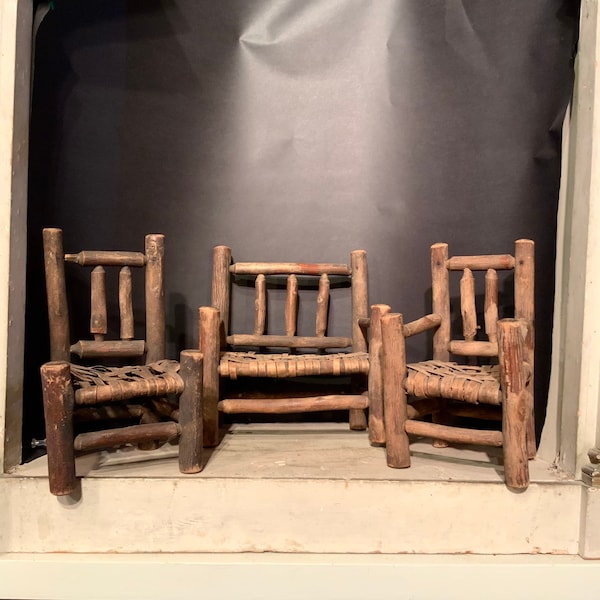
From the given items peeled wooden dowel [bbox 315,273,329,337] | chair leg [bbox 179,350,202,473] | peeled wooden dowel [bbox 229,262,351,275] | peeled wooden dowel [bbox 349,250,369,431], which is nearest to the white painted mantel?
chair leg [bbox 179,350,202,473]

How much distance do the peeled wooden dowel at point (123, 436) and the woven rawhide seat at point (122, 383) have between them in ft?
0.29

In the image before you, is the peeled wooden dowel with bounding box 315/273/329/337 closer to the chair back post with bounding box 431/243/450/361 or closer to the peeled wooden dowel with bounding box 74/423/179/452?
the chair back post with bounding box 431/243/450/361

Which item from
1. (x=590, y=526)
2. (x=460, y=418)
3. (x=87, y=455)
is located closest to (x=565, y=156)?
(x=460, y=418)

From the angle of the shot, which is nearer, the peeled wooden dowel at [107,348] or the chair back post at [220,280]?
the peeled wooden dowel at [107,348]

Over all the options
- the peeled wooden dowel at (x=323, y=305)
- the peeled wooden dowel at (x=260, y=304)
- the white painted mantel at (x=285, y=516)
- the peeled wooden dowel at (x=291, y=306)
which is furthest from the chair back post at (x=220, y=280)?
the white painted mantel at (x=285, y=516)

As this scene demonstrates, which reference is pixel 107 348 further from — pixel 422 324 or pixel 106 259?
pixel 422 324

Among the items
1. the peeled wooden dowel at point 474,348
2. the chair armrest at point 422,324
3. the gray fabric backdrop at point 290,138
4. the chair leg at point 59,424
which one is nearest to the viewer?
the chair leg at point 59,424

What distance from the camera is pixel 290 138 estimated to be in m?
2.14

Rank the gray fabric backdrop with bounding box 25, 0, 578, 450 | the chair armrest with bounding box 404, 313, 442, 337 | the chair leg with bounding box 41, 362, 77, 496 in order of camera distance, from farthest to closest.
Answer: the gray fabric backdrop with bounding box 25, 0, 578, 450
the chair armrest with bounding box 404, 313, 442, 337
the chair leg with bounding box 41, 362, 77, 496

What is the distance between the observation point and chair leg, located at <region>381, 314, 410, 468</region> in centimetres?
161

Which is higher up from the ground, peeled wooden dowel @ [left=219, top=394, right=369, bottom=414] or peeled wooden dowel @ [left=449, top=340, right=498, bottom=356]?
peeled wooden dowel @ [left=449, top=340, right=498, bottom=356]

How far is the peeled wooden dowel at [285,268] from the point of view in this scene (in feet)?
6.81

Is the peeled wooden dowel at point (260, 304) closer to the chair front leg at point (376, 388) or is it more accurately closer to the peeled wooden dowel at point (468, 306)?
the chair front leg at point (376, 388)

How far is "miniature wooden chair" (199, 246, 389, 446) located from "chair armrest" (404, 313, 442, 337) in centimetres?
10
